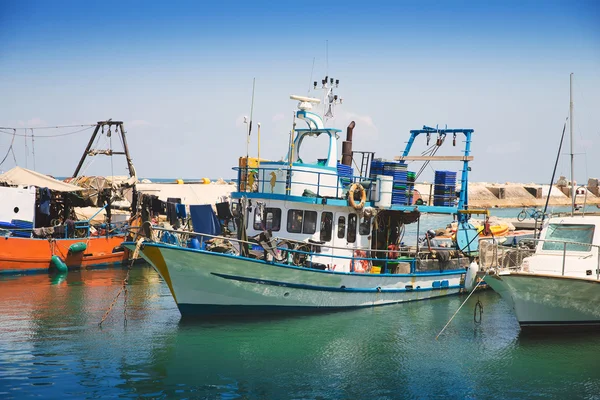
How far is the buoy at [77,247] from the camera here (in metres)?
27.6

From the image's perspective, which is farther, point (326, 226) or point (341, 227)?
point (341, 227)

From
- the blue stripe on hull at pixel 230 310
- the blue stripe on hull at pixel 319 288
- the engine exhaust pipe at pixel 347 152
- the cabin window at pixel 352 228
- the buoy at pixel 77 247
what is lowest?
the blue stripe on hull at pixel 230 310

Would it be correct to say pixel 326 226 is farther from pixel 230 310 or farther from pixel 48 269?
pixel 48 269

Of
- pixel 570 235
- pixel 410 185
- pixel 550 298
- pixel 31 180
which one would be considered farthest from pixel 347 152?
pixel 31 180

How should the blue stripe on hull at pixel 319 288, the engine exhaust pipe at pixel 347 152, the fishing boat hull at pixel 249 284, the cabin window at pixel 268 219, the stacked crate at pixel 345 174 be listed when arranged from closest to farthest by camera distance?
1. the fishing boat hull at pixel 249 284
2. the blue stripe on hull at pixel 319 288
3. the cabin window at pixel 268 219
4. the stacked crate at pixel 345 174
5. the engine exhaust pipe at pixel 347 152

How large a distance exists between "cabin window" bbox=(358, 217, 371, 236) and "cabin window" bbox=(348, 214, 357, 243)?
0.73ft

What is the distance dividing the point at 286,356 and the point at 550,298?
6709mm

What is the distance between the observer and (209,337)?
15562mm

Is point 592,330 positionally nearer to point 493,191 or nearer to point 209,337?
point 209,337

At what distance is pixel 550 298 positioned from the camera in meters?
15.9

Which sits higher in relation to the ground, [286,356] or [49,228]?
[49,228]

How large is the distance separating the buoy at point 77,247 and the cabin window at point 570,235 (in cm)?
1902

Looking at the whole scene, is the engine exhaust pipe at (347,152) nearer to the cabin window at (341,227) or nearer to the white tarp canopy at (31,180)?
the cabin window at (341,227)

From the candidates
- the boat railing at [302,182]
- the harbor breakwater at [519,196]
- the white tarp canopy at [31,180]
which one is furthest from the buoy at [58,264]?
the harbor breakwater at [519,196]
